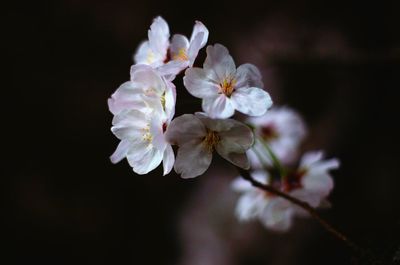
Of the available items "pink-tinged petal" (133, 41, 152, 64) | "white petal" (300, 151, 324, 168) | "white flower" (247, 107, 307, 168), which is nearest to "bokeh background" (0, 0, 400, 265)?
"white flower" (247, 107, 307, 168)

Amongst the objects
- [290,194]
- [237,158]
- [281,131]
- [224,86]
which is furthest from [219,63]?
[281,131]

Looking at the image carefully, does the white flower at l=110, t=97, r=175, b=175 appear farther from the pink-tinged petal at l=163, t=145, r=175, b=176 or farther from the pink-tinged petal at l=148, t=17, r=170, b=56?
the pink-tinged petal at l=148, t=17, r=170, b=56

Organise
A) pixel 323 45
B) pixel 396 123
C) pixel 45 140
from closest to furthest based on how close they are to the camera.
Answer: pixel 396 123, pixel 323 45, pixel 45 140

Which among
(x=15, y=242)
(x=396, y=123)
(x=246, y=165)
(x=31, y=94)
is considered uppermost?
(x=396, y=123)

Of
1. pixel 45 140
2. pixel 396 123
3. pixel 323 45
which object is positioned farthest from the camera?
pixel 45 140

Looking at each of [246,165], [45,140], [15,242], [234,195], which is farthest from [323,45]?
[15,242]

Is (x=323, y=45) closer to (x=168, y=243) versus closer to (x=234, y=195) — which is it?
(x=234, y=195)

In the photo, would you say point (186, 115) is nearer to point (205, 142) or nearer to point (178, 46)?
point (205, 142)

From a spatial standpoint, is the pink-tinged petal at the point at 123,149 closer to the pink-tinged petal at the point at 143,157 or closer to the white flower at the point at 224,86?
the pink-tinged petal at the point at 143,157
